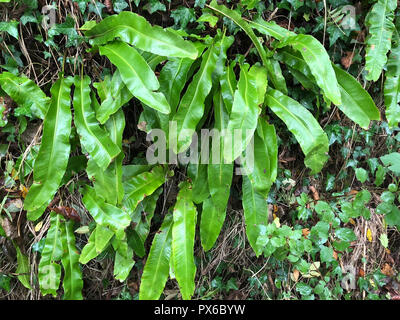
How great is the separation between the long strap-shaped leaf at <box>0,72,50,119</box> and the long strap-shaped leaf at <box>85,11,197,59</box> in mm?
343

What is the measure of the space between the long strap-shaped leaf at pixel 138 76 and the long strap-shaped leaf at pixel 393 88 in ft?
3.48

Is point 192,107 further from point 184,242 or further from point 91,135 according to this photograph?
point 184,242

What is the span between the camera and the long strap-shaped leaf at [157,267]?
141 cm

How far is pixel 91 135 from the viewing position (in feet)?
4.25

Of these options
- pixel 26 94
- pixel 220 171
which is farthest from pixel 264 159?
pixel 26 94

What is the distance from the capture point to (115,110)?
128 cm

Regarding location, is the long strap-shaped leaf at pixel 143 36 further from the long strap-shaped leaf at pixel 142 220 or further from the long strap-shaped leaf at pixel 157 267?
the long strap-shaped leaf at pixel 157 267

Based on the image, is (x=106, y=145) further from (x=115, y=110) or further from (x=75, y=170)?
(x=75, y=170)

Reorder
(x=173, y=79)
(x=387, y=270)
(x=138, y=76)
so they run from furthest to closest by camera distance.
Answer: (x=387, y=270) < (x=173, y=79) < (x=138, y=76)

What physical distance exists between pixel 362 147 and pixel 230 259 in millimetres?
919

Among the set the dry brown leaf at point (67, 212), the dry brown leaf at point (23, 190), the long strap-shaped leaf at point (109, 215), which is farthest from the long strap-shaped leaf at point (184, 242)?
the dry brown leaf at point (23, 190)

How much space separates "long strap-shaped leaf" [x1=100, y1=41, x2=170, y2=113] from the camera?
1.18m

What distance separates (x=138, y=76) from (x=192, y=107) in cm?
24

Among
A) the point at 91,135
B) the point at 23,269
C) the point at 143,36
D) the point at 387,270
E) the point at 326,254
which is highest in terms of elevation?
the point at 143,36
